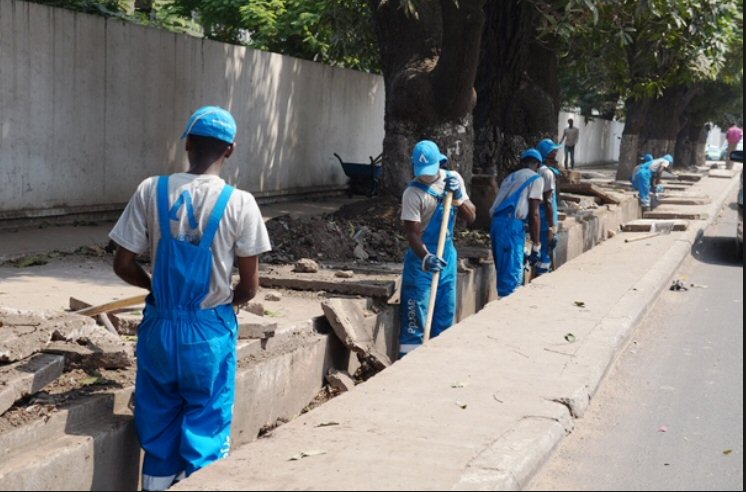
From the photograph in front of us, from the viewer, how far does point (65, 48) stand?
40.7 feet

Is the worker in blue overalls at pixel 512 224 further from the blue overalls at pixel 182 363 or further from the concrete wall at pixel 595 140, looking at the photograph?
the concrete wall at pixel 595 140

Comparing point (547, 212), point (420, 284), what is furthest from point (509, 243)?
point (420, 284)

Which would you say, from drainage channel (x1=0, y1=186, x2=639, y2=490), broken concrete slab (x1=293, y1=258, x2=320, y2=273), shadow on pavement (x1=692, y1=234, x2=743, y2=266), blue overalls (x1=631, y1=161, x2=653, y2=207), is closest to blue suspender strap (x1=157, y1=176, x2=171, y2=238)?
drainage channel (x1=0, y1=186, x2=639, y2=490)

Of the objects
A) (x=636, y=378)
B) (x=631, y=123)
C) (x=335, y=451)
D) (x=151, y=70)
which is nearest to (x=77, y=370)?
(x=335, y=451)

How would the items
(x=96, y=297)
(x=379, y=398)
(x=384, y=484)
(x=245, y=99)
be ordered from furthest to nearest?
(x=245, y=99)
(x=96, y=297)
(x=379, y=398)
(x=384, y=484)

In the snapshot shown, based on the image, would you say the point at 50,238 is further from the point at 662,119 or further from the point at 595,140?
the point at 595,140

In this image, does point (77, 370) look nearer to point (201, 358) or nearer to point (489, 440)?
point (201, 358)

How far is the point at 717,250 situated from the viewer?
17.1m

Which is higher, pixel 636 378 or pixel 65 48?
pixel 65 48

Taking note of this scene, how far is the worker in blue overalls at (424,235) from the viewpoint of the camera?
8.21 meters

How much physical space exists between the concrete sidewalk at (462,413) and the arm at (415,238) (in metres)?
0.72

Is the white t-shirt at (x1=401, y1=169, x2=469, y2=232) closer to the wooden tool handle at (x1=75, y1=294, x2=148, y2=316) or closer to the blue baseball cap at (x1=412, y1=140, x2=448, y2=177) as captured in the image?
the blue baseball cap at (x1=412, y1=140, x2=448, y2=177)

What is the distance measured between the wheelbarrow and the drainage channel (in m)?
7.62

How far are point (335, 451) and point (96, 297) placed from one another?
3611mm
